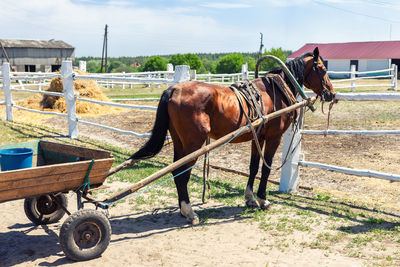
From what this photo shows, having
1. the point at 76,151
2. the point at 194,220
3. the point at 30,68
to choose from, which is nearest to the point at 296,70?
the point at 194,220

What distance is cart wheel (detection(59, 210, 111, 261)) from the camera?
3.63 metres

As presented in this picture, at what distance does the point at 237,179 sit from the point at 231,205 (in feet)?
3.92

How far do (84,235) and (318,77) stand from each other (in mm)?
3685

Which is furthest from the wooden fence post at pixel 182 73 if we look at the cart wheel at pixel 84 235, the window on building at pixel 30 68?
the window on building at pixel 30 68

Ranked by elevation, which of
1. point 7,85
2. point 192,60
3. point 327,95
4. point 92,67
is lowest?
point 7,85

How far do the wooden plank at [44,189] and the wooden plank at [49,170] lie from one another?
0.13 m

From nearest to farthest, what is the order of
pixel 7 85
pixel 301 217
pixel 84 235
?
pixel 84 235
pixel 301 217
pixel 7 85

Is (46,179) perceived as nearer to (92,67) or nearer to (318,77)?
(318,77)

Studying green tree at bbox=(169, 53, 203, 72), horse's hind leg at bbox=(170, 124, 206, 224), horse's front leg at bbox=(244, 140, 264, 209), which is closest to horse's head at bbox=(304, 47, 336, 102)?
horse's front leg at bbox=(244, 140, 264, 209)

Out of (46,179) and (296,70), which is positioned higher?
(296,70)

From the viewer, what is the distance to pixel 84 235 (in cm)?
376

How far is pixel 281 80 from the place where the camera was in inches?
203

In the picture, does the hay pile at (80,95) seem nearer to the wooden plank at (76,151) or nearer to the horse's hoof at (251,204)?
the wooden plank at (76,151)

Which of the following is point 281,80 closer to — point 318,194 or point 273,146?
point 273,146
